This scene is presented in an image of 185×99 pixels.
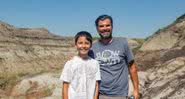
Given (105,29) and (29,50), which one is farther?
(29,50)

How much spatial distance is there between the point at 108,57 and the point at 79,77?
0.59 metres

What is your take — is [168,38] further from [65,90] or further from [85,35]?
[65,90]

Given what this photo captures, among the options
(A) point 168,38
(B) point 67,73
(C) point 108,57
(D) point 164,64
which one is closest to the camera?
(B) point 67,73

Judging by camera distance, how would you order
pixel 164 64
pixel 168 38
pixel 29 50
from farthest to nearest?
1. pixel 29 50
2. pixel 168 38
3. pixel 164 64

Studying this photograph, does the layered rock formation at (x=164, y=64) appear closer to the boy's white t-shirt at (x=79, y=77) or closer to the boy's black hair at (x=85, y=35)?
the boy's white t-shirt at (x=79, y=77)

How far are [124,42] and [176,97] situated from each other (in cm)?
590

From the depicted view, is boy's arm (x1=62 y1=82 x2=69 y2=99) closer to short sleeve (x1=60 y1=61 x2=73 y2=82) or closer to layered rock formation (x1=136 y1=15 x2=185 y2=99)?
short sleeve (x1=60 y1=61 x2=73 y2=82)

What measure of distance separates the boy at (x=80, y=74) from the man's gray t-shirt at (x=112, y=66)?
0.86 ft

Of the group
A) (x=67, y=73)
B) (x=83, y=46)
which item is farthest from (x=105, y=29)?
(x=67, y=73)

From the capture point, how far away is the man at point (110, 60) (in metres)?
7.23

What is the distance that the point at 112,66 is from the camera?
23.8 ft

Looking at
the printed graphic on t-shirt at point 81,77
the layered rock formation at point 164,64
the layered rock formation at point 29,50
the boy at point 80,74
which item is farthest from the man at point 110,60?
the layered rock formation at point 29,50

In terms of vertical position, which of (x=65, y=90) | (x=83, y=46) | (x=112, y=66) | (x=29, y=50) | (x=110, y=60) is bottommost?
(x=29, y=50)

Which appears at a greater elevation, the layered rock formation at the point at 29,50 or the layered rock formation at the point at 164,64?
the layered rock formation at the point at 164,64
